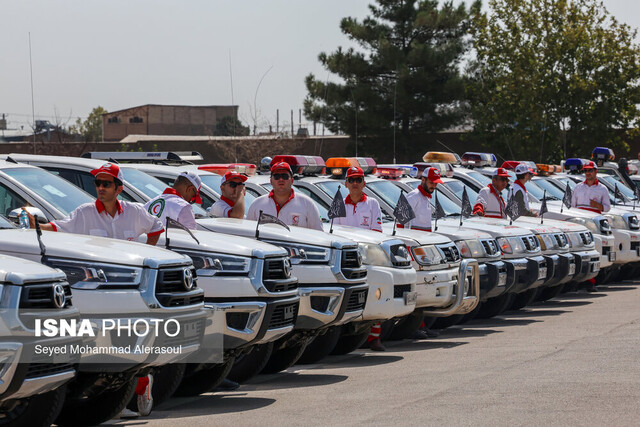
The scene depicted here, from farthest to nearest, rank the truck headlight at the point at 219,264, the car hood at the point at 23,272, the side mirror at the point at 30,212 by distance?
the truck headlight at the point at 219,264, the side mirror at the point at 30,212, the car hood at the point at 23,272

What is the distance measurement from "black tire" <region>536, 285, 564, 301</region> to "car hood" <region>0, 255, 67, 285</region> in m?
12.1

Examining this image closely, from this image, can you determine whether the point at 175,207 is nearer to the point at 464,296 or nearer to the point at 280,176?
the point at 280,176

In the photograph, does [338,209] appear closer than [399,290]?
No

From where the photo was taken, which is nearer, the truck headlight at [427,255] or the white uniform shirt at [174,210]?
the white uniform shirt at [174,210]

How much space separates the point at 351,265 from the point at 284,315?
1.45m

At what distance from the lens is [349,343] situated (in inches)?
476

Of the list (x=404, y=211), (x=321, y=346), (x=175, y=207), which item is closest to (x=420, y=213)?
(x=404, y=211)

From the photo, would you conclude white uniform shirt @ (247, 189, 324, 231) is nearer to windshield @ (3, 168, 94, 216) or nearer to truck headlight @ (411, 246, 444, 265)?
truck headlight @ (411, 246, 444, 265)

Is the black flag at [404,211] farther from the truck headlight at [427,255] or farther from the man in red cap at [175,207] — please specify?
the man in red cap at [175,207]

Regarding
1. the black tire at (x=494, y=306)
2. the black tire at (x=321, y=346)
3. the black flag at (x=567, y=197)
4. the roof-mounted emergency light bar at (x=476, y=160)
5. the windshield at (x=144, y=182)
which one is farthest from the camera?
the roof-mounted emergency light bar at (x=476, y=160)

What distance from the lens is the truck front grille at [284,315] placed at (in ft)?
29.6

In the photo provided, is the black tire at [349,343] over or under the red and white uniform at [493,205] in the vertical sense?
under

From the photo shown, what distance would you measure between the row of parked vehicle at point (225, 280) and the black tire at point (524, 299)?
3cm

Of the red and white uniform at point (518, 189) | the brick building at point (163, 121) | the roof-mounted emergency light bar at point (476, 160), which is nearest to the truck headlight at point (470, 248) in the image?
the red and white uniform at point (518, 189)
